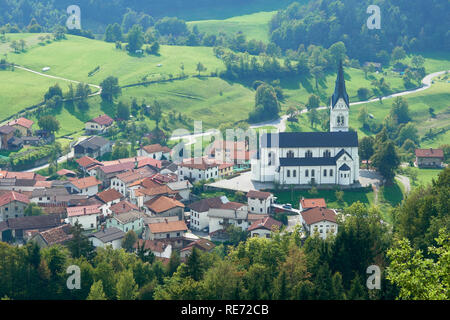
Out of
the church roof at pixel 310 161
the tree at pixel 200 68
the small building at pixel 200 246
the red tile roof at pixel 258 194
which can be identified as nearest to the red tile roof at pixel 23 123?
the church roof at pixel 310 161

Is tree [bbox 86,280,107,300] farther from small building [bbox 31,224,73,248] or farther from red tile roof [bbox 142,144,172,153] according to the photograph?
red tile roof [bbox 142,144,172,153]

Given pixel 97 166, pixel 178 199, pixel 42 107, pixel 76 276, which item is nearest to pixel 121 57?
pixel 42 107

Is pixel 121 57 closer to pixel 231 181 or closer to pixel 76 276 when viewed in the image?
pixel 231 181

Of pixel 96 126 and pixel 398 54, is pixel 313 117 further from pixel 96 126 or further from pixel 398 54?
pixel 398 54

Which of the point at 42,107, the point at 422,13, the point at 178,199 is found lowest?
the point at 178,199

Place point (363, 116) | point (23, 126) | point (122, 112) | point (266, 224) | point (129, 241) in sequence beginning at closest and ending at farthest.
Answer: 1. point (129, 241)
2. point (266, 224)
3. point (23, 126)
4. point (122, 112)
5. point (363, 116)

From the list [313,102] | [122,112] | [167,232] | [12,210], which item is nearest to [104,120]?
[122,112]
